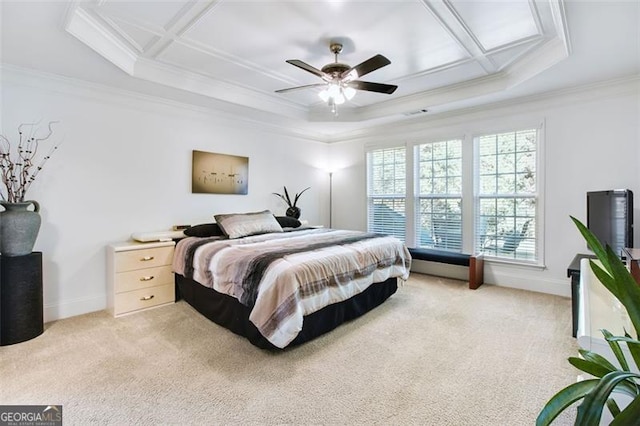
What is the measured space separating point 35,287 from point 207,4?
2.86 metres

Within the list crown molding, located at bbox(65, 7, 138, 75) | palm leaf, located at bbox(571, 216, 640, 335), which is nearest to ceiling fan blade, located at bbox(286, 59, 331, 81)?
crown molding, located at bbox(65, 7, 138, 75)

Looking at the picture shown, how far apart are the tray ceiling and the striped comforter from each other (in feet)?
6.46

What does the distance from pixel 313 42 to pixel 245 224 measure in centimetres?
223

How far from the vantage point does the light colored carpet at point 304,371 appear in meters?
1.82

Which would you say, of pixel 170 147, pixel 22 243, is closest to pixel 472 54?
pixel 170 147

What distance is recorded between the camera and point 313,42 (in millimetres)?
2959

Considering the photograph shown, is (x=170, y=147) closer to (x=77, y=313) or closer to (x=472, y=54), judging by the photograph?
(x=77, y=313)

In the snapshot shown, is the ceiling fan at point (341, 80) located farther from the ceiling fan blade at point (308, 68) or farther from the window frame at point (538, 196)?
the window frame at point (538, 196)

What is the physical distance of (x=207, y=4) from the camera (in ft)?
7.84

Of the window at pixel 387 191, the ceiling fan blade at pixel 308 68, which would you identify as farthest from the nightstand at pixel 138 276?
the window at pixel 387 191

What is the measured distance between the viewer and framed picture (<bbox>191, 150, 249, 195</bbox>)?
432 cm

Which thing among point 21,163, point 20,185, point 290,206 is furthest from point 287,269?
point 290,206

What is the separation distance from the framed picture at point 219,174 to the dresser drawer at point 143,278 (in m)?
1.23

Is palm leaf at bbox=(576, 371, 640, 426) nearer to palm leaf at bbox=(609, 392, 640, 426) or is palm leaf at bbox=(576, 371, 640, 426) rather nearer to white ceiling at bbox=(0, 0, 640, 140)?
palm leaf at bbox=(609, 392, 640, 426)
